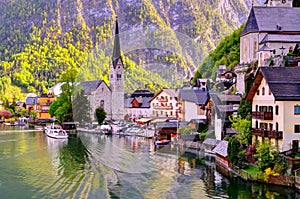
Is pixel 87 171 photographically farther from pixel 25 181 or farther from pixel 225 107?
pixel 225 107

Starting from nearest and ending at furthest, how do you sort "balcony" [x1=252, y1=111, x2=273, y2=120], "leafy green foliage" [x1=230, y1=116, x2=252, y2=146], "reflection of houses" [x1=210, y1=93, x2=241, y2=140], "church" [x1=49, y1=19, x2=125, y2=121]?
"church" [x1=49, y1=19, x2=125, y2=121]
"balcony" [x1=252, y1=111, x2=273, y2=120]
"leafy green foliage" [x1=230, y1=116, x2=252, y2=146]
"reflection of houses" [x1=210, y1=93, x2=241, y2=140]

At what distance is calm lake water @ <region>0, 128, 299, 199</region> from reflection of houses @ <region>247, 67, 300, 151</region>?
8.80 ft

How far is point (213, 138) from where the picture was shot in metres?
28.0

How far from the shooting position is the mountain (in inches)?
532

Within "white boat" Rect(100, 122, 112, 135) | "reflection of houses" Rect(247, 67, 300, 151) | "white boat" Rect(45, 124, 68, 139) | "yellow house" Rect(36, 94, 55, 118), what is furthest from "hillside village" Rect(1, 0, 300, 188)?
"yellow house" Rect(36, 94, 55, 118)

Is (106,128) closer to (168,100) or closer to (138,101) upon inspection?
(138,101)

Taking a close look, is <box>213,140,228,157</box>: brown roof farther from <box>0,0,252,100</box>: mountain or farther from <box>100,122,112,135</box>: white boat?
<box>100,122,112,135</box>: white boat

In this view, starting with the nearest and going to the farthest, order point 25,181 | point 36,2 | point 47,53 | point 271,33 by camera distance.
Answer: point 25,181
point 271,33
point 47,53
point 36,2

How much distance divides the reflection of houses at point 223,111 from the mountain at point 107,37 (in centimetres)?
288

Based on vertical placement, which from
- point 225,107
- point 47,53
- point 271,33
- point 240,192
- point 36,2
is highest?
point 36,2

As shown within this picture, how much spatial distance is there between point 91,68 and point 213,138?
12754 millimetres

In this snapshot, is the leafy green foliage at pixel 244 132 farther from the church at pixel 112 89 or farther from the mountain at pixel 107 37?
the church at pixel 112 89

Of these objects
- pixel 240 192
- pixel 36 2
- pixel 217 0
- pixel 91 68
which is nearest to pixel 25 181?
pixel 91 68

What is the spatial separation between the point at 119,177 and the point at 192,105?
4.57 meters
